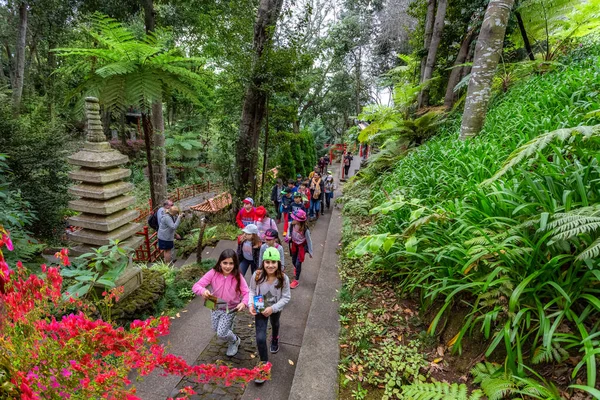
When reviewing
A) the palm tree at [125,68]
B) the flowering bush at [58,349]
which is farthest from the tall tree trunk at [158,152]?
the flowering bush at [58,349]

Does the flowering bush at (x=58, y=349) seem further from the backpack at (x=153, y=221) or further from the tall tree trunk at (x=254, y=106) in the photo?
the tall tree trunk at (x=254, y=106)

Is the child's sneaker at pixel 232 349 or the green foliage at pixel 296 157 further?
the green foliage at pixel 296 157

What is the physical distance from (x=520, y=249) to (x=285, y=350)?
3.17 metres

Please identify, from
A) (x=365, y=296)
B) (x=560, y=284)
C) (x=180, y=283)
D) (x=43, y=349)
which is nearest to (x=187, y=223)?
(x=180, y=283)

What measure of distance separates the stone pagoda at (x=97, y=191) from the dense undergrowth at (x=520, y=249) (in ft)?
12.3

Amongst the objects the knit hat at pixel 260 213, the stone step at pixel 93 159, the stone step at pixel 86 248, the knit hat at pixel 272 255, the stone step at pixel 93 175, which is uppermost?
the stone step at pixel 93 159

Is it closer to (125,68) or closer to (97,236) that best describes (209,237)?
(97,236)

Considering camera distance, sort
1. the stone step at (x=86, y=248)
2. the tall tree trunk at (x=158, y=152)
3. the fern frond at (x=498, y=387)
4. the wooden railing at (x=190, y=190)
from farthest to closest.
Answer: the wooden railing at (x=190, y=190), the tall tree trunk at (x=158, y=152), the stone step at (x=86, y=248), the fern frond at (x=498, y=387)

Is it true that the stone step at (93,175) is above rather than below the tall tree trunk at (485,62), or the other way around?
below

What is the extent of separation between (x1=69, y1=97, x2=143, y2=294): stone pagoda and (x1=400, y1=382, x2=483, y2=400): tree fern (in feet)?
14.1

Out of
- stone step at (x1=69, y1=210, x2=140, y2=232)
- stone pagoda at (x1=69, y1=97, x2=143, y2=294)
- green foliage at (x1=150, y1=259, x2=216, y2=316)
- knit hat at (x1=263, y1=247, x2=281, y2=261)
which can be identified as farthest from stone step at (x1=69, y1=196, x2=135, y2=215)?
knit hat at (x1=263, y1=247, x2=281, y2=261)

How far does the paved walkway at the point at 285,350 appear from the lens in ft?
12.0

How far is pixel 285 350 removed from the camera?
4438 millimetres

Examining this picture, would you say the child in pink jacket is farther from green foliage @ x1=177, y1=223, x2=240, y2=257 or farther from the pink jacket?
green foliage @ x1=177, y1=223, x2=240, y2=257
